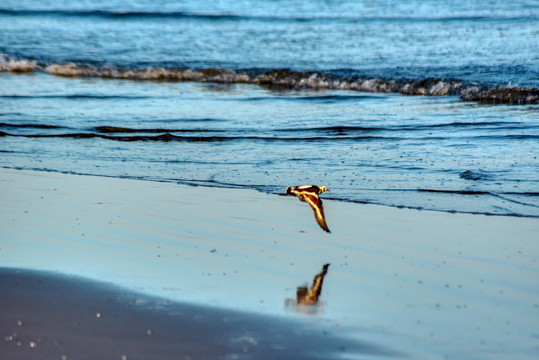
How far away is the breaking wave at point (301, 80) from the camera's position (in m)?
12.5

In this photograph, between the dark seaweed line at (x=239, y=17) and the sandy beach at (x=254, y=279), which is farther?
the dark seaweed line at (x=239, y=17)

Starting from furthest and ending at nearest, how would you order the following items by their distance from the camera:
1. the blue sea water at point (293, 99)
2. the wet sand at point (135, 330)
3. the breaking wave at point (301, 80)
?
the breaking wave at point (301, 80) < the blue sea water at point (293, 99) < the wet sand at point (135, 330)

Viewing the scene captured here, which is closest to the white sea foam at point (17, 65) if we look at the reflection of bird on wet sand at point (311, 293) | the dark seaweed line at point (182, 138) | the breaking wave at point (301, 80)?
the breaking wave at point (301, 80)

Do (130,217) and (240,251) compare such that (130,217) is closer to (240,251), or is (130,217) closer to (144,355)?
(240,251)

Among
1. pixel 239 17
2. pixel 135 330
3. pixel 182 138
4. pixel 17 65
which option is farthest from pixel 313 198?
pixel 239 17

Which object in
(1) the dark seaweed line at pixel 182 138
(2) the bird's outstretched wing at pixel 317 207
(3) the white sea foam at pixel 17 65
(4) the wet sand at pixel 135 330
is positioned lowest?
(3) the white sea foam at pixel 17 65

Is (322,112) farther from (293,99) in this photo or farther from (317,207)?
(317,207)

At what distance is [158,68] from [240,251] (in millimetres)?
12756

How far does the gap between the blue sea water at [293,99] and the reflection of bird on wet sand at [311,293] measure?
2048mm

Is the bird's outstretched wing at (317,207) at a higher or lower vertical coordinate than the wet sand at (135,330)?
higher

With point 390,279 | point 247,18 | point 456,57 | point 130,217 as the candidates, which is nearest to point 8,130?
point 130,217

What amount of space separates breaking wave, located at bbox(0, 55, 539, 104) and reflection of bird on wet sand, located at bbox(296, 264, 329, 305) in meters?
8.38

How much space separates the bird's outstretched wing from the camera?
5105 mm

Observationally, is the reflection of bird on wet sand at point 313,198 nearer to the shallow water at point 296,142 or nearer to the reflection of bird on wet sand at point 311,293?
the reflection of bird on wet sand at point 311,293
